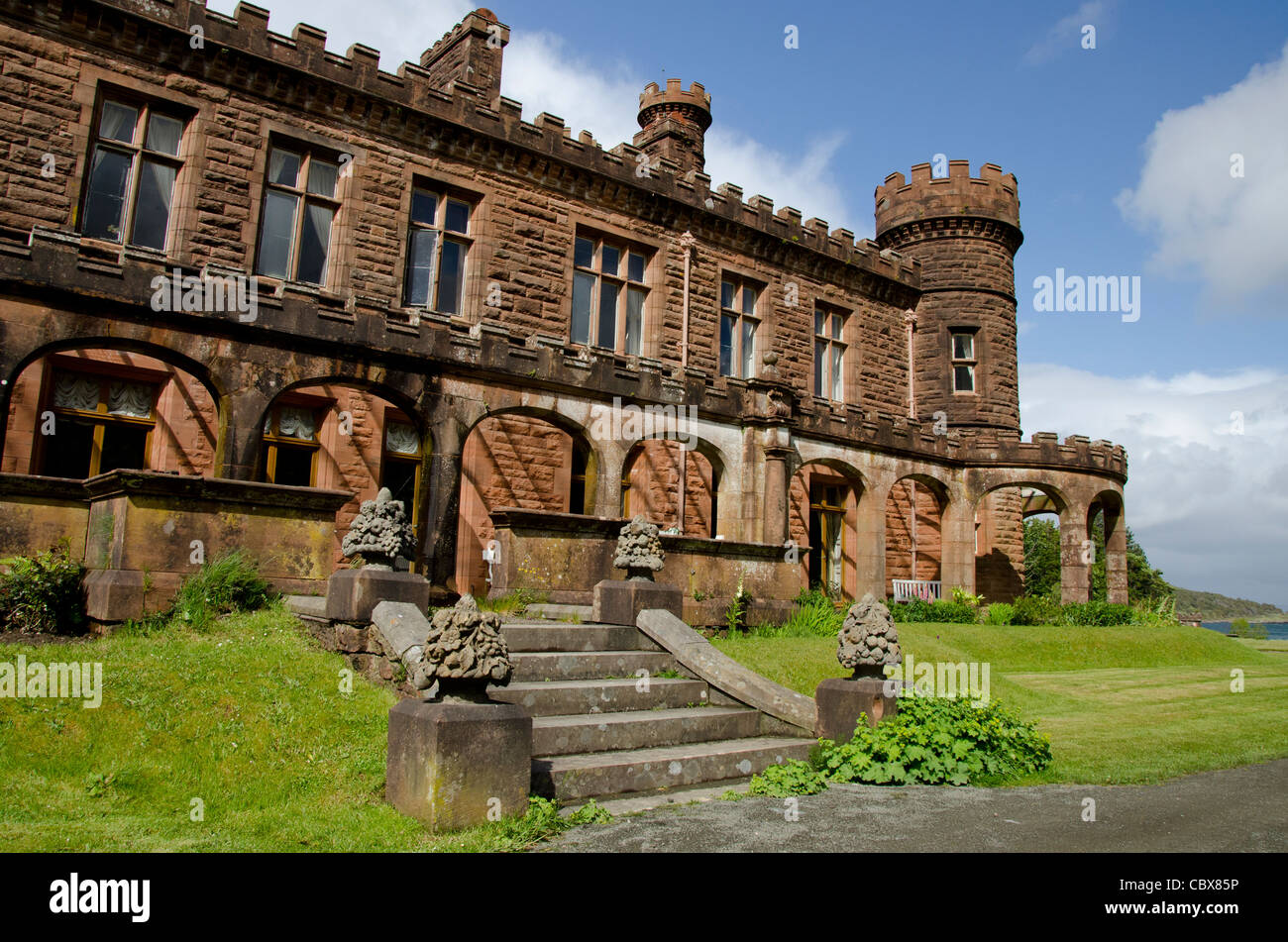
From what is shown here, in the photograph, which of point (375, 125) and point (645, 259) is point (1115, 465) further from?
point (375, 125)

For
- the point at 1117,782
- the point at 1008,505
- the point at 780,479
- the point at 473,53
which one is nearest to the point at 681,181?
the point at 473,53

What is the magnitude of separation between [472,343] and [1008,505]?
1684cm

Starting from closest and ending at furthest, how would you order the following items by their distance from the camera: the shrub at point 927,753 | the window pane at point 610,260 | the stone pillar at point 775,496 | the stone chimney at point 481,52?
the shrub at point 927,753
the stone pillar at point 775,496
the stone chimney at point 481,52
the window pane at point 610,260

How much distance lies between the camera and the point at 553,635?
344 inches

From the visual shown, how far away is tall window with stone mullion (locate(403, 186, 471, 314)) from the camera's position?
55.4 ft

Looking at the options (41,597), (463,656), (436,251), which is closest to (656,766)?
(463,656)

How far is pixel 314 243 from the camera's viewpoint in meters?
16.0

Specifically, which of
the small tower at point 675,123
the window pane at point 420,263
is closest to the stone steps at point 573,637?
the window pane at point 420,263

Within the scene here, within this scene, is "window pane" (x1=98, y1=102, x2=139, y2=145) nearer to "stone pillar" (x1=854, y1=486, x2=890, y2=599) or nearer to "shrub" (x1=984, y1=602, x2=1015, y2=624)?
"stone pillar" (x1=854, y1=486, x2=890, y2=599)

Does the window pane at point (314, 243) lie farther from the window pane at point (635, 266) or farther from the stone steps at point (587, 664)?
the stone steps at point (587, 664)

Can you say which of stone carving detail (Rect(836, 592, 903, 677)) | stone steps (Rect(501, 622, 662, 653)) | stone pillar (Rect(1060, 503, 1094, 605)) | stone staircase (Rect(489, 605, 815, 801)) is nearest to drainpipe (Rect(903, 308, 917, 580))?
stone pillar (Rect(1060, 503, 1094, 605))

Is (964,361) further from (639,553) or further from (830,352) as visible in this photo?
(639,553)

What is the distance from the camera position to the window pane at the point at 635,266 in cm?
1986

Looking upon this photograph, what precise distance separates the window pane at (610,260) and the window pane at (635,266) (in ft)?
0.74
